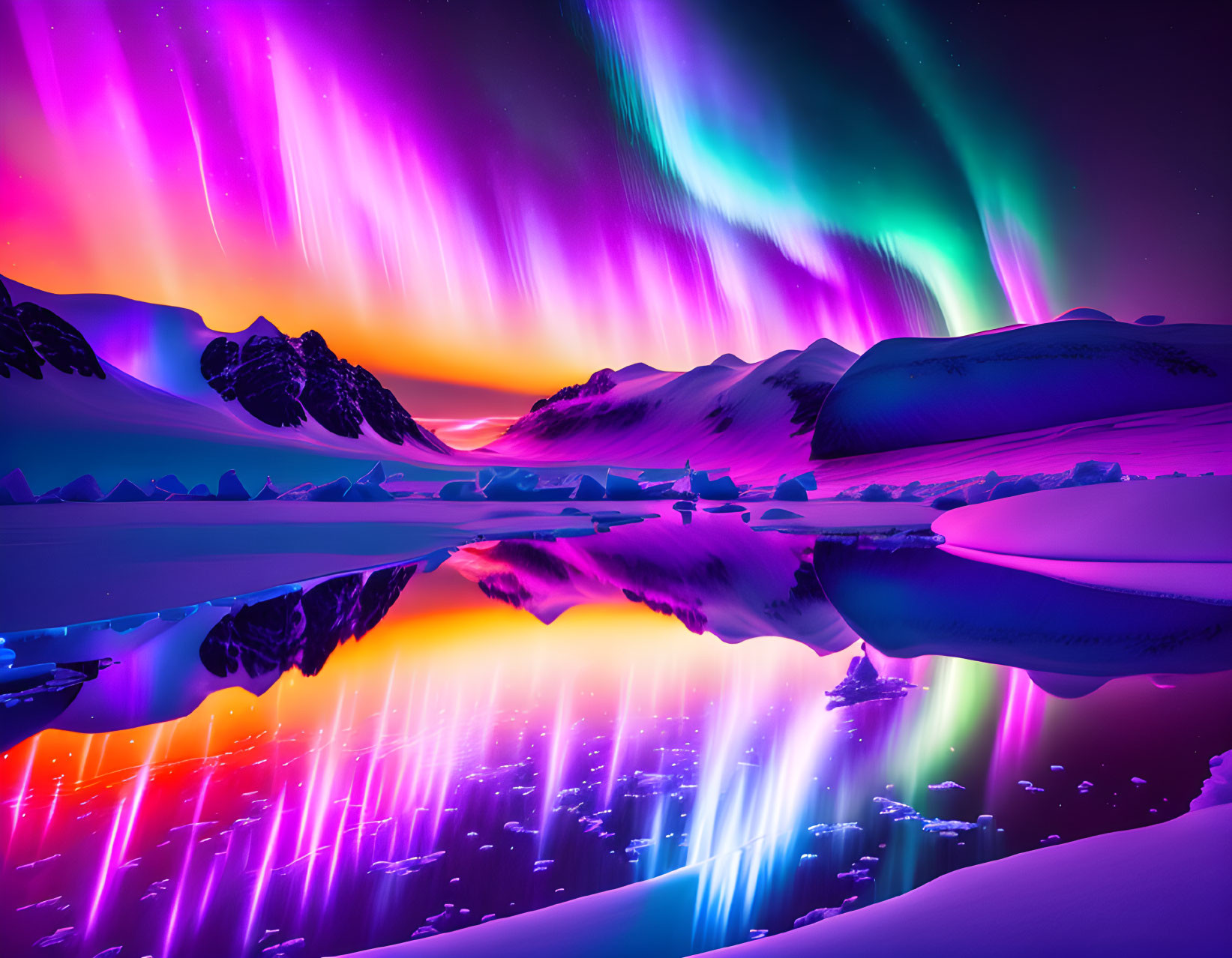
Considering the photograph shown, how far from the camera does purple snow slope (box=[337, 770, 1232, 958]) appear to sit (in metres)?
1.31

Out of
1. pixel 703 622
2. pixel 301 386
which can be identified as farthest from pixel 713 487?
pixel 301 386

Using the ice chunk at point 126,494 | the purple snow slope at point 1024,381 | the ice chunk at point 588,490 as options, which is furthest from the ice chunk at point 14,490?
the purple snow slope at point 1024,381

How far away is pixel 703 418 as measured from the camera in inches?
3386

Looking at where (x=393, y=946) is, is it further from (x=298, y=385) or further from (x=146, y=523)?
(x=298, y=385)

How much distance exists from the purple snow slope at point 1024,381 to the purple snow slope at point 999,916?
130ft

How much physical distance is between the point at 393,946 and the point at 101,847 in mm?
1300

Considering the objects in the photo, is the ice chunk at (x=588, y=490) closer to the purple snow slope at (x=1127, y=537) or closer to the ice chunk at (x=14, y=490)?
the purple snow slope at (x=1127, y=537)

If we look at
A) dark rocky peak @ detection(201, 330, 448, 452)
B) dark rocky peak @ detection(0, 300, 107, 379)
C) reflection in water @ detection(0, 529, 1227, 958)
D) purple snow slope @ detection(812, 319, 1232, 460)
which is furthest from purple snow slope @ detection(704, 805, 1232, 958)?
dark rocky peak @ detection(201, 330, 448, 452)

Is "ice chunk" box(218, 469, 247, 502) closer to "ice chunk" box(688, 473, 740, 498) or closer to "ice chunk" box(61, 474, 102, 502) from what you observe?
"ice chunk" box(61, 474, 102, 502)

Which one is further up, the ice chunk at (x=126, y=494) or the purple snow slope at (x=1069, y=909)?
the ice chunk at (x=126, y=494)

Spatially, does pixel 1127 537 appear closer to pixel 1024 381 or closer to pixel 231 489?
pixel 231 489

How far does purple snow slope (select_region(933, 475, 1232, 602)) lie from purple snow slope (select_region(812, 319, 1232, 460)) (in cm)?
3022

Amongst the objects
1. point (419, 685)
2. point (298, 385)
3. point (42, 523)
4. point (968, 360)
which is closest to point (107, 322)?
point (298, 385)

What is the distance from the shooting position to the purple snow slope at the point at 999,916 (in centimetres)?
131
